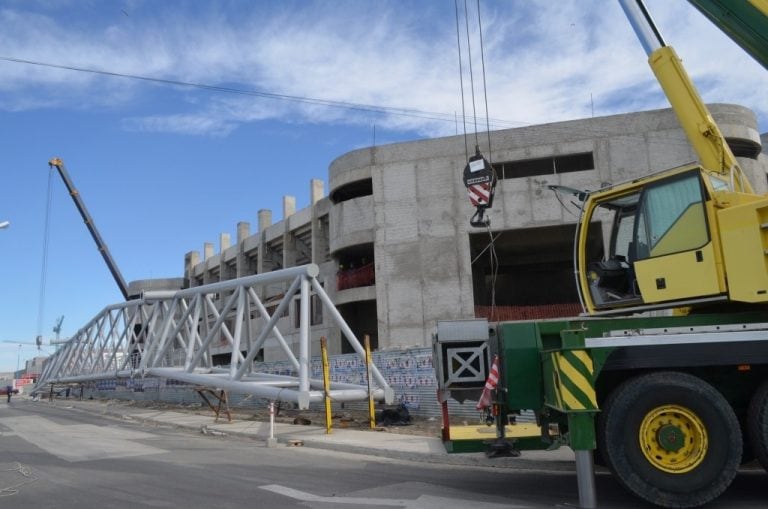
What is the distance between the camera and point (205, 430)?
16641mm

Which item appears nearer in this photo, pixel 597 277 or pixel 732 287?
pixel 732 287

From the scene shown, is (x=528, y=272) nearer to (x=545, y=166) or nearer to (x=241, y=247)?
(x=545, y=166)

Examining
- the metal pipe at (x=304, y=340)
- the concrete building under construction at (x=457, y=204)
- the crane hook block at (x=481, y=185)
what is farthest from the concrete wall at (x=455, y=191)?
the crane hook block at (x=481, y=185)

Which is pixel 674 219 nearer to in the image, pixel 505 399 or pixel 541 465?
pixel 505 399

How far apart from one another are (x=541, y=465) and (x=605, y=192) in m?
4.33

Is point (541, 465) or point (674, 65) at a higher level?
point (674, 65)

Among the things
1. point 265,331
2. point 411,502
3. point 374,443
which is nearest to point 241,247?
point 265,331

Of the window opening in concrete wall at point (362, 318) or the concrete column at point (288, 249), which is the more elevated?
the concrete column at point (288, 249)

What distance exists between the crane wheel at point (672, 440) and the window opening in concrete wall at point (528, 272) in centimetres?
2217

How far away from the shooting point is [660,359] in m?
6.32

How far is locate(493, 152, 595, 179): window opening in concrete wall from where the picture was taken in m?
31.6

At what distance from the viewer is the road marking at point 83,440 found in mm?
12203

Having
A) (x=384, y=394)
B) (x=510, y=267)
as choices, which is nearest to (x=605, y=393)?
(x=384, y=394)

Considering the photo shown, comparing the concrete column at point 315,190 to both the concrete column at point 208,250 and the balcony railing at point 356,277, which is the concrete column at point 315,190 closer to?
the balcony railing at point 356,277
